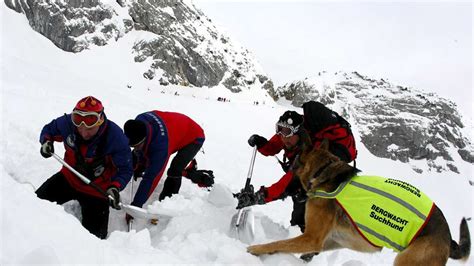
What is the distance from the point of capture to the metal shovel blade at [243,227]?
484cm

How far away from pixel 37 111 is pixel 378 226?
873cm

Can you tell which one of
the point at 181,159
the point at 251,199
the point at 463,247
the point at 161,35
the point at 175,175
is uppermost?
the point at 463,247


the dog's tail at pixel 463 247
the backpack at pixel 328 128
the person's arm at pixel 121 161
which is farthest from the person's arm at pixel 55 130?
the dog's tail at pixel 463 247

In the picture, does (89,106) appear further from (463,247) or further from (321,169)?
(463,247)

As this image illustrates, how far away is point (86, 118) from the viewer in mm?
4512

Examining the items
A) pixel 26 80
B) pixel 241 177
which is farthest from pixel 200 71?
pixel 241 177

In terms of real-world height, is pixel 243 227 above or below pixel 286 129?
below

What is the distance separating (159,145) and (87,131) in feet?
3.93

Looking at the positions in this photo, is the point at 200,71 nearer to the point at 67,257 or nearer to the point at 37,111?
the point at 37,111

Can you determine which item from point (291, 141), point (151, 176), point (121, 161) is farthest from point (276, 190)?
point (121, 161)

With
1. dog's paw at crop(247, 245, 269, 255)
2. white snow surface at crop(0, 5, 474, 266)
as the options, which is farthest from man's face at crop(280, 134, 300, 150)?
dog's paw at crop(247, 245, 269, 255)

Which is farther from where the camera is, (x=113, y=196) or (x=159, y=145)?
(x=159, y=145)

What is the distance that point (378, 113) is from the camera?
65250 mm

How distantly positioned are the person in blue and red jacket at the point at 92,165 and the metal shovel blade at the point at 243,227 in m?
1.56
